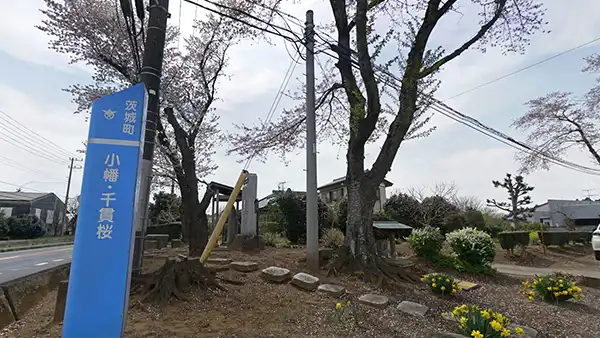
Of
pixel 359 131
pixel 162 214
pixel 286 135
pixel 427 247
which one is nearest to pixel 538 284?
pixel 427 247

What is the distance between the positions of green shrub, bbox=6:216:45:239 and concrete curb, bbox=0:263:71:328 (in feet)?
79.5

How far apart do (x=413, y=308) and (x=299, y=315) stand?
1.49 metres

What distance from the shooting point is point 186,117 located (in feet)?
33.5

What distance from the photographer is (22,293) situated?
4.07 metres

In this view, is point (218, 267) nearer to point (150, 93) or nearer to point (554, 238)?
point (150, 93)

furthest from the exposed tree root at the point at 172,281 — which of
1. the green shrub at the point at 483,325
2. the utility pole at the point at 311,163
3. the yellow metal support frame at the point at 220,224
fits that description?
the green shrub at the point at 483,325

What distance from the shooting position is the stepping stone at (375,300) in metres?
4.18

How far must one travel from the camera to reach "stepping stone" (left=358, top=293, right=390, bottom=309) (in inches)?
165

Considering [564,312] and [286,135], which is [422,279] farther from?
[286,135]

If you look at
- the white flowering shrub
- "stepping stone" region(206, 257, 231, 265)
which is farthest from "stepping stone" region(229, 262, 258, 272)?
the white flowering shrub

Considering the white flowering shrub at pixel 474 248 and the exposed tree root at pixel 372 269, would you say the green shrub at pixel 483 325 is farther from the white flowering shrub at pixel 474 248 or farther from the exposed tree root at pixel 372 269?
the white flowering shrub at pixel 474 248

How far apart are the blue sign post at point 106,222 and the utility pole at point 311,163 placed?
3.89 metres

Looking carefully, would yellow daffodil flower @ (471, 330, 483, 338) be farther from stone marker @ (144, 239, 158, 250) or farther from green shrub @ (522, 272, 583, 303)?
stone marker @ (144, 239, 158, 250)

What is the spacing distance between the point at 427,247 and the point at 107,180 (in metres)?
6.89
